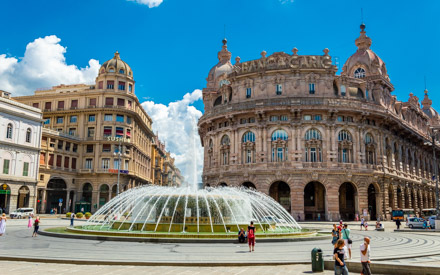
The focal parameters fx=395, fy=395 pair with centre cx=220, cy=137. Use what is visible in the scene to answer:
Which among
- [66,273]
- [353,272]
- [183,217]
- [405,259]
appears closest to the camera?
[66,273]

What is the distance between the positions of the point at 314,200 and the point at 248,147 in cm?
1139

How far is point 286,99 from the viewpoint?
51.8 metres

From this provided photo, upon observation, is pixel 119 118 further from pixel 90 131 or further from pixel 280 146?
pixel 280 146

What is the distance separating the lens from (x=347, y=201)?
54406 millimetres

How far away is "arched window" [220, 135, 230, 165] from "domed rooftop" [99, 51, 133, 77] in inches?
1009


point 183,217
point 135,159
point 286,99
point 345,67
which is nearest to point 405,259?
point 183,217

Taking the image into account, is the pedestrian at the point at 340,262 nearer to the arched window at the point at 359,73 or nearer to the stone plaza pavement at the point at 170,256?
the stone plaza pavement at the point at 170,256

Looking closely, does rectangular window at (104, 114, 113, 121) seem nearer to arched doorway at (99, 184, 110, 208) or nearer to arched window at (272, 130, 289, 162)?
arched doorway at (99, 184, 110, 208)

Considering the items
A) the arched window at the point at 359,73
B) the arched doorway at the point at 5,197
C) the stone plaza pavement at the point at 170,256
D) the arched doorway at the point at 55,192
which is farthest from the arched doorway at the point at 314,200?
the arched doorway at the point at 5,197

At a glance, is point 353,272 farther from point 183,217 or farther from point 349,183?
point 349,183

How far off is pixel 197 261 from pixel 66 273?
4.54 meters

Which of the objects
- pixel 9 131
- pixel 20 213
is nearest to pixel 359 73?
pixel 9 131

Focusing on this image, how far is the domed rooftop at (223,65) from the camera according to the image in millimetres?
68312

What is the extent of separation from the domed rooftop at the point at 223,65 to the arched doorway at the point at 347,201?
2773cm
